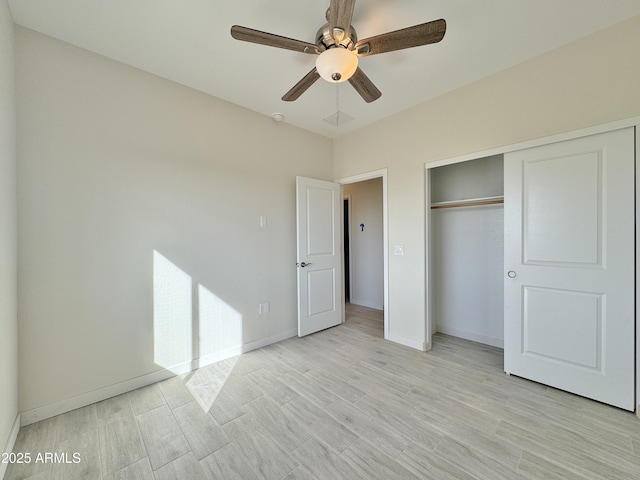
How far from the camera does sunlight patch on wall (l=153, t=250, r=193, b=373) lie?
2.39 metres

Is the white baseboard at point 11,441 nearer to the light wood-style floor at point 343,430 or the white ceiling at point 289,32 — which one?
the light wood-style floor at point 343,430

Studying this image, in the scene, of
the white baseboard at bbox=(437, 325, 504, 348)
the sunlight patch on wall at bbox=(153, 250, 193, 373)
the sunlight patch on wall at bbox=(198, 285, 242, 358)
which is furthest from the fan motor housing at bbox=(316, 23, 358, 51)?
the white baseboard at bbox=(437, 325, 504, 348)

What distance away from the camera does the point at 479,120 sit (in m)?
2.54

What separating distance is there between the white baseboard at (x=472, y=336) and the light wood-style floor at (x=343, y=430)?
1.91 ft

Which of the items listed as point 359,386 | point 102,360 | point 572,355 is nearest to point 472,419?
point 359,386

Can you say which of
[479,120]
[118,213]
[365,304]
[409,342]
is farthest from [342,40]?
[365,304]

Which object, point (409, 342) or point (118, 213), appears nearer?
point (118, 213)

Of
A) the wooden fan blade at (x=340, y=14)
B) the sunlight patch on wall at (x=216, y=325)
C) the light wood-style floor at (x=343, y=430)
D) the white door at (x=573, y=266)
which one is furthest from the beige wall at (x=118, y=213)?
the white door at (x=573, y=266)

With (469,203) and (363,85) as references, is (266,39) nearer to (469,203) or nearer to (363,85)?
(363,85)

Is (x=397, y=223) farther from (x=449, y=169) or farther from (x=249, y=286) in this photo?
(x=249, y=286)

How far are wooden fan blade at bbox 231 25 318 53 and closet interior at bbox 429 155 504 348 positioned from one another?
82.1 inches

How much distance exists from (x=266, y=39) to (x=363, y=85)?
0.76m

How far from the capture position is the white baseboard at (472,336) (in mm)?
3041

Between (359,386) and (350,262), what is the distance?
3020mm
